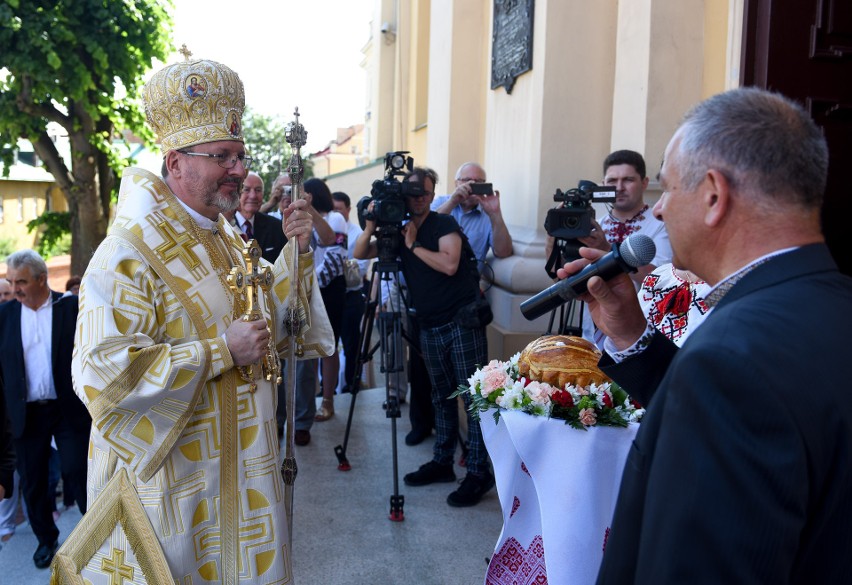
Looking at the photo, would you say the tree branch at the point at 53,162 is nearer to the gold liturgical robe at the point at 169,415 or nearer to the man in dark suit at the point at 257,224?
the man in dark suit at the point at 257,224

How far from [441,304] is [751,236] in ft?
12.2

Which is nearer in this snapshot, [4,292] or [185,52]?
[185,52]

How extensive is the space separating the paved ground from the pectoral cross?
180 centimetres

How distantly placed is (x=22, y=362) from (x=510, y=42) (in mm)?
4209

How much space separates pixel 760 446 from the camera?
1046 millimetres

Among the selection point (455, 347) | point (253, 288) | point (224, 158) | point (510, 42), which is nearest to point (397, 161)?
point (455, 347)

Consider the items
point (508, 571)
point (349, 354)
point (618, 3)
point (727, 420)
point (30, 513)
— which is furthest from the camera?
point (349, 354)

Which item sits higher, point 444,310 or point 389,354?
point 444,310

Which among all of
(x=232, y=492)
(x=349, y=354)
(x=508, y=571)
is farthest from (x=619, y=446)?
→ (x=349, y=354)

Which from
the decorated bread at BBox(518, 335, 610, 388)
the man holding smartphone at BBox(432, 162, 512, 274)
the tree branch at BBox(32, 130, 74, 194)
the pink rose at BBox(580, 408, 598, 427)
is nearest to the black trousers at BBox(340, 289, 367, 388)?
the man holding smartphone at BBox(432, 162, 512, 274)

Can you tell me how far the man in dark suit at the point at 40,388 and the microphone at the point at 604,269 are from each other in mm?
3792

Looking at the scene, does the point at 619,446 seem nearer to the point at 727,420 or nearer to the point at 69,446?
the point at 727,420

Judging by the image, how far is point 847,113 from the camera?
323cm

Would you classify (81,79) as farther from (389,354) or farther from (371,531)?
(371,531)
